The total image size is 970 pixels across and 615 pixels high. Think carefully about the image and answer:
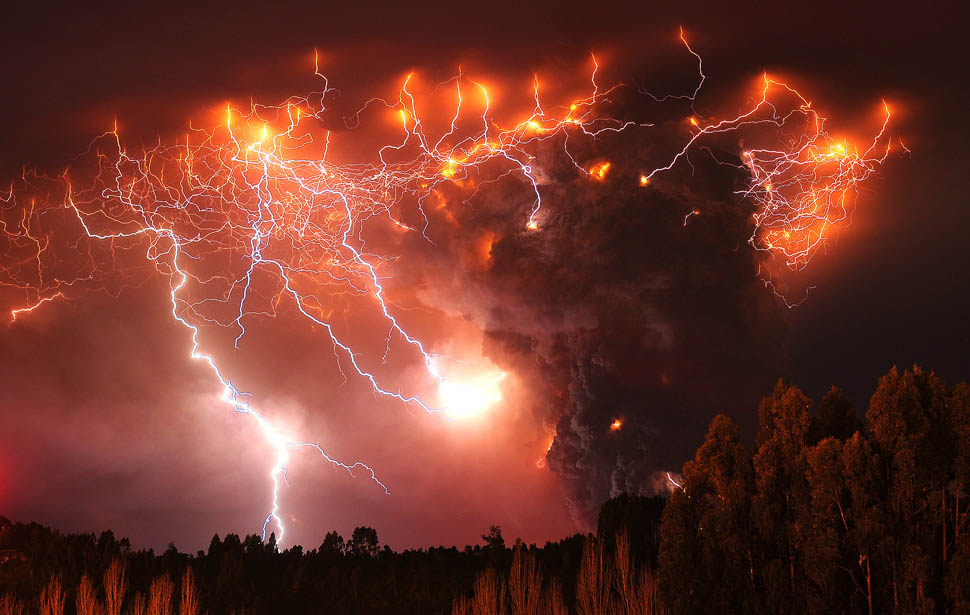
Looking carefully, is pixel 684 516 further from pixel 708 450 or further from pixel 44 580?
pixel 44 580

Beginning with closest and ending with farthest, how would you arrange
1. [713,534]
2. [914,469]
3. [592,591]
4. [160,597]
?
[914,469] < [713,534] < [592,591] < [160,597]

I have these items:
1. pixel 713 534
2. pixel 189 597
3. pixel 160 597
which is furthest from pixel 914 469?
pixel 160 597

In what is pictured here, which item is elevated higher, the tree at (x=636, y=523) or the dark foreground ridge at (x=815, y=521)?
the tree at (x=636, y=523)

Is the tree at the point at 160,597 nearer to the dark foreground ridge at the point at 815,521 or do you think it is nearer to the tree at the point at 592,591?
the dark foreground ridge at the point at 815,521

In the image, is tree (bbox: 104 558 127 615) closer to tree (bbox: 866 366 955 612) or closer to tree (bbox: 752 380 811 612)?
tree (bbox: 752 380 811 612)

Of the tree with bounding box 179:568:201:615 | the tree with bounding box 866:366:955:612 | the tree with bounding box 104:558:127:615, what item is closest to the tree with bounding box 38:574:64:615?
the tree with bounding box 104:558:127:615

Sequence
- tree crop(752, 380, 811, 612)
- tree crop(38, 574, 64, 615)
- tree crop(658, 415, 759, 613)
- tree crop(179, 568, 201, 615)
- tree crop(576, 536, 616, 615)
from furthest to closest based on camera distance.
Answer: tree crop(38, 574, 64, 615) → tree crop(179, 568, 201, 615) → tree crop(576, 536, 616, 615) → tree crop(658, 415, 759, 613) → tree crop(752, 380, 811, 612)

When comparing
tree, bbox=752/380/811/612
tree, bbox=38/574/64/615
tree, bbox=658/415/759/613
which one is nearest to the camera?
tree, bbox=752/380/811/612

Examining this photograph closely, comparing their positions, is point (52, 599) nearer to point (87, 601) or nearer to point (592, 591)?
point (87, 601)

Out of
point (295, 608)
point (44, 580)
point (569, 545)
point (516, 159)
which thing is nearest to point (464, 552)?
point (569, 545)

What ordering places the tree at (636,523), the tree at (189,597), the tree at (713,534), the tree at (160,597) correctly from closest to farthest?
the tree at (713,534)
the tree at (160,597)
the tree at (189,597)
the tree at (636,523)

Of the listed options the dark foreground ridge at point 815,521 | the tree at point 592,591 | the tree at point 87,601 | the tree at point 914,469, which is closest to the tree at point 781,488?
the dark foreground ridge at point 815,521
